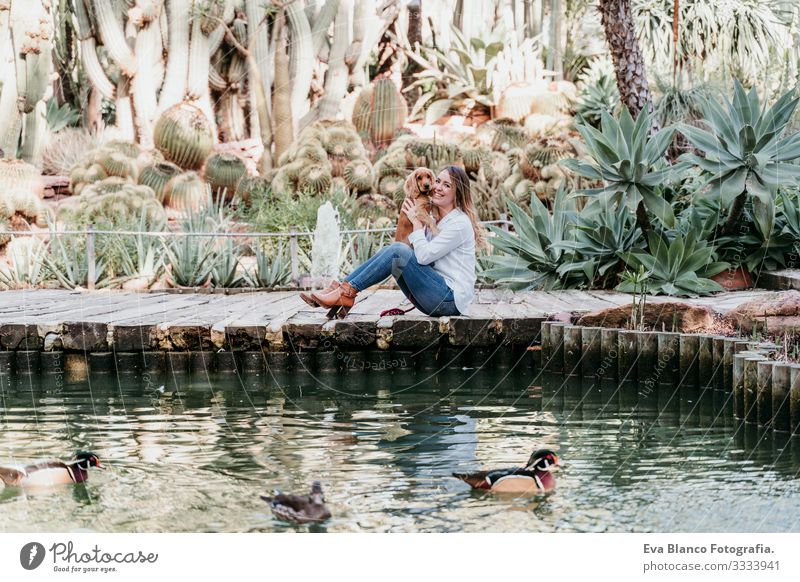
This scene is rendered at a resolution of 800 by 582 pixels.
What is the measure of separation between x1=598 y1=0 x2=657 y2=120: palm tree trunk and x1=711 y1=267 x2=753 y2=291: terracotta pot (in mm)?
1953

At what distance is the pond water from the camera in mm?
4027

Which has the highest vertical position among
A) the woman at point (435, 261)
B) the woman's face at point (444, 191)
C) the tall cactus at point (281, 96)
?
the tall cactus at point (281, 96)

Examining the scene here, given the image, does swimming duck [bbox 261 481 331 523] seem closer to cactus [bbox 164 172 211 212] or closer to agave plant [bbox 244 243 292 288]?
agave plant [bbox 244 243 292 288]

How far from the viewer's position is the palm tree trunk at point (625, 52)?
10.5 metres

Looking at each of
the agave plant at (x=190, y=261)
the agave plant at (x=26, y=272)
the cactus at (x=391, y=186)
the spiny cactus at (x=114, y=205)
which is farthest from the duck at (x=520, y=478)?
the cactus at (x=391, y=186)

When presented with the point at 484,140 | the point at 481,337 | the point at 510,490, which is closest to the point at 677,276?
the point at 481,337

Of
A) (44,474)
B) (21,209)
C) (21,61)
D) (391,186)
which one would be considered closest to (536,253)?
(391,186)

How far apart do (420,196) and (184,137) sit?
39.0ft

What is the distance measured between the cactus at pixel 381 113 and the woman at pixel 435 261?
13073 millimetres

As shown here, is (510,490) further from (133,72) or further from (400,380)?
(133,72)


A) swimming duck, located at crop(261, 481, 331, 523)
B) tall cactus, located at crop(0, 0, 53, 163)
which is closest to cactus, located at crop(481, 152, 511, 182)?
tall cactus, located at crop(0, 0, 53, 163)

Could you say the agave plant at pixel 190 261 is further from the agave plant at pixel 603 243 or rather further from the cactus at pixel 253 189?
the cactus at pixel 253 189

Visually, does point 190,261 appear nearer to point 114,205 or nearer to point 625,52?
point 114,205

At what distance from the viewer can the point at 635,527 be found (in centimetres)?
388
